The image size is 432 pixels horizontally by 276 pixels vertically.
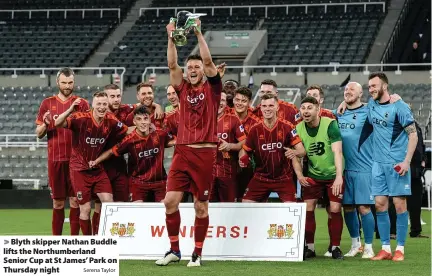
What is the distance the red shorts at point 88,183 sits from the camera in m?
11.3

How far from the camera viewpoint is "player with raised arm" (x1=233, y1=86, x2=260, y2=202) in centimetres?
1160

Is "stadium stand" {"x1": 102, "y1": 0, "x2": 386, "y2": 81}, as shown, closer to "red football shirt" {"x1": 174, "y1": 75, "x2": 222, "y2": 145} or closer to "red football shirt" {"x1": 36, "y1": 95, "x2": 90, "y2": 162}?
"red football shirt" {"x1": 36, "y1": 95, "x2": 90, "y2": 162}

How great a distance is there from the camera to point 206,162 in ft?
32.7

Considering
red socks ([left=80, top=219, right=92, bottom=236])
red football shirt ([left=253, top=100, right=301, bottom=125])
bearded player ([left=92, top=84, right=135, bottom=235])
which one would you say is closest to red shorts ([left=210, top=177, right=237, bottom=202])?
red football shirt ([left=253, top=100, right=301, bottom=125])

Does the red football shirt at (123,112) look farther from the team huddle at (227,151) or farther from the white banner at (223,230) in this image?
the white banner at (223,230)

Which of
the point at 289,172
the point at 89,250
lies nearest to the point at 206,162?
the point at 289,172

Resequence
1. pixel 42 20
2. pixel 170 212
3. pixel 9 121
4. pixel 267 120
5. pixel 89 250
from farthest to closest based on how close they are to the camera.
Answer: pixel 42 20 < pixel 9 121 < pixel 267 120 < pixel 170 212 < pixel 89 250

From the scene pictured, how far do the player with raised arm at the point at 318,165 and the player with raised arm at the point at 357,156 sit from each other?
177 mm

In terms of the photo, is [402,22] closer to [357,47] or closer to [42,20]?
[357,47]

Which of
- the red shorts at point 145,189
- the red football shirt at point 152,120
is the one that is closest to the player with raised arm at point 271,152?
the red shorts at point 145,189

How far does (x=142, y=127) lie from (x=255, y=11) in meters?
24.9

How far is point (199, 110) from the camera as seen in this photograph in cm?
991

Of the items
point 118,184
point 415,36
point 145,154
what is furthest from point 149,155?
point 415,36

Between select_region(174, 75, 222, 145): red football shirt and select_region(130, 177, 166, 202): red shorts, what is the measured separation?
179 cm
